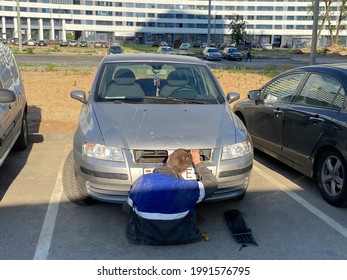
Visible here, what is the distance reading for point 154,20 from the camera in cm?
11594

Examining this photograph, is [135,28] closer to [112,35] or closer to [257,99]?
[112,35]

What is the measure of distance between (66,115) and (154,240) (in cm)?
629

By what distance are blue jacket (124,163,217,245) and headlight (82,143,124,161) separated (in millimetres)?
416

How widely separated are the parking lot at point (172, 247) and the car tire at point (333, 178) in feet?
0.40

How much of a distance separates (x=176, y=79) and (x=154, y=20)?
4579 inches

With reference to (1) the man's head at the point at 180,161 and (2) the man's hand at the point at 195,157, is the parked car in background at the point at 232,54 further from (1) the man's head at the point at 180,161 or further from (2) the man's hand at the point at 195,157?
(1) the man's head at the point at 180,161

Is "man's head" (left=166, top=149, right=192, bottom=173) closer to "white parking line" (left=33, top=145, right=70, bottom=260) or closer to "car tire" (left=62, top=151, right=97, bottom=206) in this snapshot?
"car tire" (left=62, top=151, right=97, bottom=206)

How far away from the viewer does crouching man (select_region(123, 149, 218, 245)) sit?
3.27m

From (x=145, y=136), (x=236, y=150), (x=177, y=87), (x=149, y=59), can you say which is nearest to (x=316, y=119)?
(x=236, y=150)

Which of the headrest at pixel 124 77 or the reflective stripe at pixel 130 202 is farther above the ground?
the headrest at pixel 124 77

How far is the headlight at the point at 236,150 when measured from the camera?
383 centimetres

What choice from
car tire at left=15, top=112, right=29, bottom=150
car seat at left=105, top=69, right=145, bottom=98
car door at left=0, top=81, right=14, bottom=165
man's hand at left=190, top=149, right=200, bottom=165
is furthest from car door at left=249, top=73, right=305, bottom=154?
car tire at left=15, top=112, right=29, bottom=150

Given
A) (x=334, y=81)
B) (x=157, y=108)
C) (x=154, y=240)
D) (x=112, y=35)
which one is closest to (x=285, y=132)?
(x=334, y=81)

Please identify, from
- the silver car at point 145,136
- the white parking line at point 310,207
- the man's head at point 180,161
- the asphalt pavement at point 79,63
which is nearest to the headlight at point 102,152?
the silver car at point 145,136
